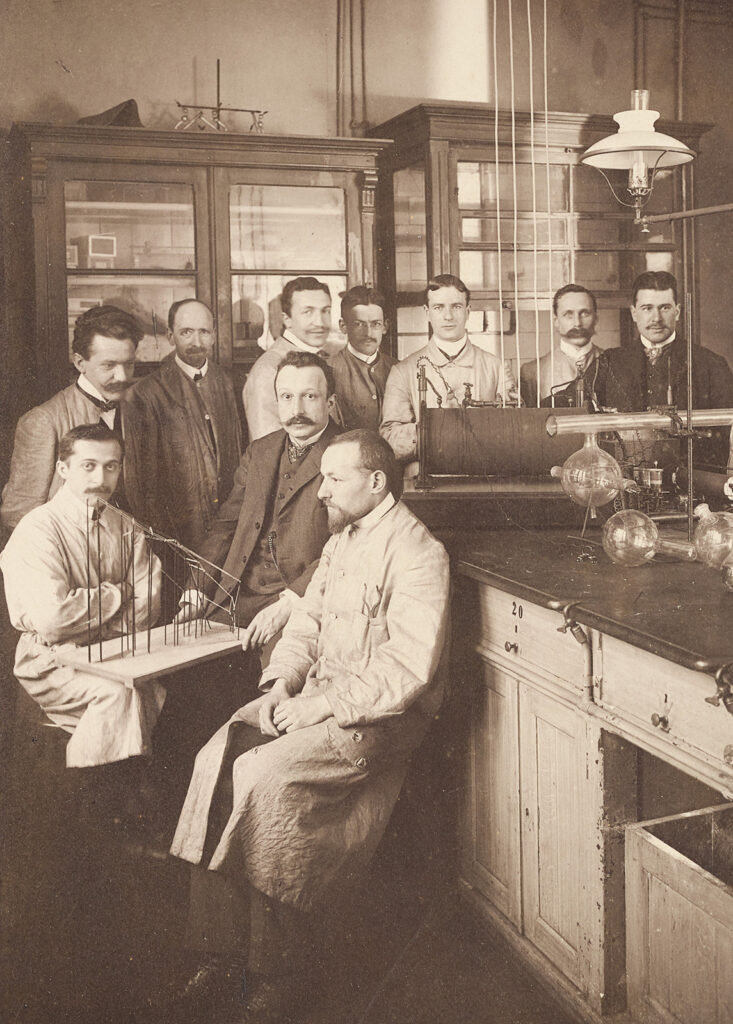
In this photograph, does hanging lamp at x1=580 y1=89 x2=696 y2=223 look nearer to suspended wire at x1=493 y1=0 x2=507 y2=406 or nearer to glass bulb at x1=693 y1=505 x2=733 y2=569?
suspended wire at x1=493 y1=0 x2=507 y2=406

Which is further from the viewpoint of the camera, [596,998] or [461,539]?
[461,539]

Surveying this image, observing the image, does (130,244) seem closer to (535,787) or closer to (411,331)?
(411,331)

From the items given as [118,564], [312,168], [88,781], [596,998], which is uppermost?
[312,168]

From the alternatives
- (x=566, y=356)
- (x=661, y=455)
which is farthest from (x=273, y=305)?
(x=661, y=455)

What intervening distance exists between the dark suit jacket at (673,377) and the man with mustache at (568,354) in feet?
0.18

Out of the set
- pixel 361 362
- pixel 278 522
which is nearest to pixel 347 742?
pixel 278 522

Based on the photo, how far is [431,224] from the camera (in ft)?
10.6

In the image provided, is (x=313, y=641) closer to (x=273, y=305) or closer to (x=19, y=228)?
(x=273, y=305)

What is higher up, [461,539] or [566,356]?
[566,356]

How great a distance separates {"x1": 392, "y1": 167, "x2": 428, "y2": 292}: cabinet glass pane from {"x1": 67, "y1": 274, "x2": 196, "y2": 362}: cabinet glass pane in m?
0.75

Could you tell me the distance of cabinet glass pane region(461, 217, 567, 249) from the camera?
3203mm

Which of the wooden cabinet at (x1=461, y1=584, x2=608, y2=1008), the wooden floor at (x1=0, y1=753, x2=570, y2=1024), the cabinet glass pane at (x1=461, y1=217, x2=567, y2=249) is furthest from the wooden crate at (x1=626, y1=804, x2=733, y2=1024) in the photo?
the cabinet glass pane at (x1=461, y1=217, x2=567, y2=249)

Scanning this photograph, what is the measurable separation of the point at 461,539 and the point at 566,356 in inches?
37.1

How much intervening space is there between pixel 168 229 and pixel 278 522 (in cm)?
96
